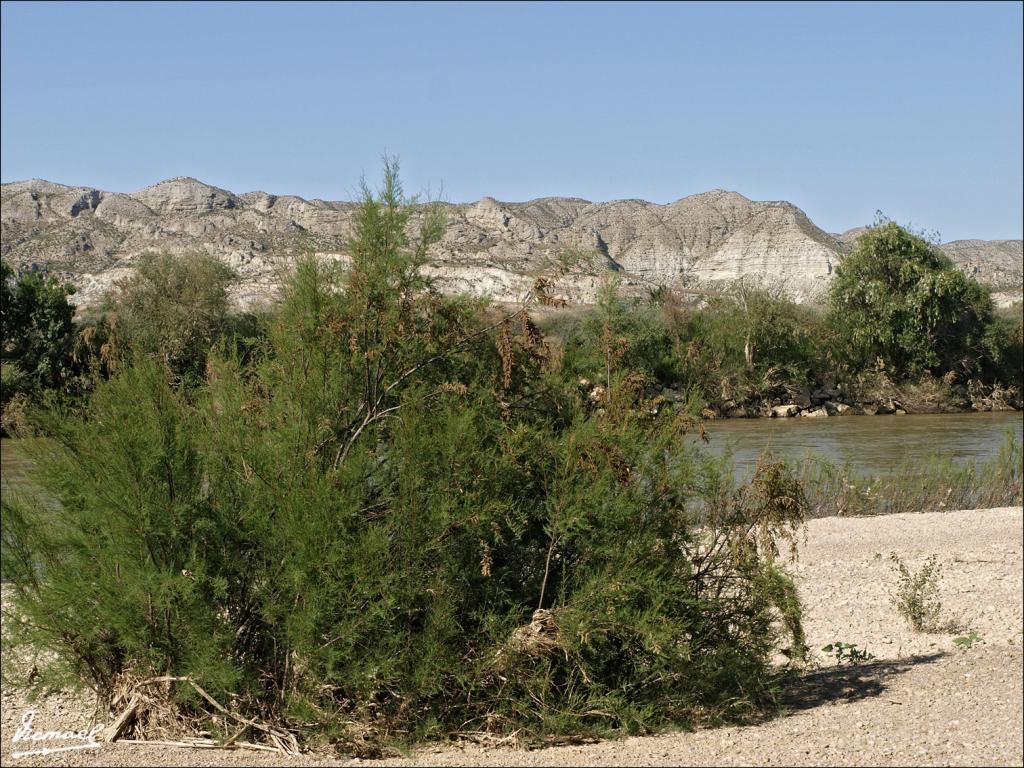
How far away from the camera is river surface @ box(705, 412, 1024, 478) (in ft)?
92.3

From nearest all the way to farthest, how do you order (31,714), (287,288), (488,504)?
(488,504)
(287,288)
(31,714)

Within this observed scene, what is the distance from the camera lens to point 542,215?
419 ft

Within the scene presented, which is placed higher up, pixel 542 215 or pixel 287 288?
pixel 542 215

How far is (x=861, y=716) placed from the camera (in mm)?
6957

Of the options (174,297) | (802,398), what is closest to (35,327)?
(174,297)

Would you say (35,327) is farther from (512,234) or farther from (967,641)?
(967,641)

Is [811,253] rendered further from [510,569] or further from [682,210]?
[510,569]

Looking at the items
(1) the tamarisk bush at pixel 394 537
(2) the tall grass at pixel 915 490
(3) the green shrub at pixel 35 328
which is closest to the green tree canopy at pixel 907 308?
(2) the tall grass at pixel 915 490

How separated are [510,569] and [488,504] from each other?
1.89 ft

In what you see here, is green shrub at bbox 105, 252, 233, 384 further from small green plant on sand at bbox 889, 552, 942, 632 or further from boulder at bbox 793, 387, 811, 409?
small green plant on sand at bbox 889, 552, 942, 632

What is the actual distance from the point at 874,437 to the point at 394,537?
3304 centimetres

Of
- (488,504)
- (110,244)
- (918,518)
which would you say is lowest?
(918,518)

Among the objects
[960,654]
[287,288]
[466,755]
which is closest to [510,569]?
[466,755]

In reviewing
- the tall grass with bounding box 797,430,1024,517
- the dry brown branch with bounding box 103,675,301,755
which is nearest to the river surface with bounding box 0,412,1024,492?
the tall grass with bounding box 797,430,1024,517
